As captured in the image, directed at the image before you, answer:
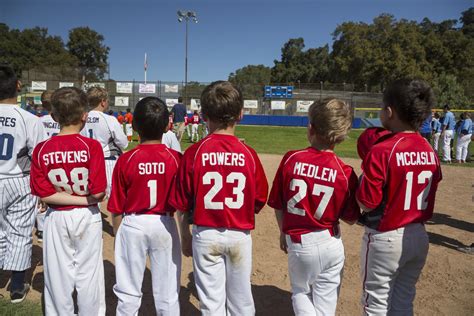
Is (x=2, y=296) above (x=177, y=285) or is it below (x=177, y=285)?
below

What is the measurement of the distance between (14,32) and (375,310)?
8924 centimetres

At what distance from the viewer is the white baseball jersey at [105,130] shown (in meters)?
4.70

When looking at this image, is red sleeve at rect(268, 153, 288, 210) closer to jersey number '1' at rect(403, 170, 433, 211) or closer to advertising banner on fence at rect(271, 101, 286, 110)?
jersey number '1' at rect(403, 170, 433, 211)

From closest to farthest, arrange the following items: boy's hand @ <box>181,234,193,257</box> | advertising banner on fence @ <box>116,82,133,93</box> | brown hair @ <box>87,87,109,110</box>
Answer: boy's hand @ <box>181,234,193,257</box>, brown hair @ <box>87,87,109,110</box>, advertising banner on fence @ <box>116,82,133,93</box>

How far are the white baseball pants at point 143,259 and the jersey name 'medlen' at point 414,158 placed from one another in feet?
5.66

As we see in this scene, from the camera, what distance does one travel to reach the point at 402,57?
47.7 m

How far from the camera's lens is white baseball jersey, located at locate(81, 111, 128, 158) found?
4.70 metres

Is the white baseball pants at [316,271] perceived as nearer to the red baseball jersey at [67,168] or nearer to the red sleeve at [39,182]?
the red baseball jersey at [67,168]

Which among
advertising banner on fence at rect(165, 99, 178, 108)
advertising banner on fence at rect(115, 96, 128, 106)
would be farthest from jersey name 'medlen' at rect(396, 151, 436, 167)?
advertising banner on fence at rect(115, 96, 128, 106)

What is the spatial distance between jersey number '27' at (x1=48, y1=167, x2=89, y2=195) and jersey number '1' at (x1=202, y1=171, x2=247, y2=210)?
1.06 metres

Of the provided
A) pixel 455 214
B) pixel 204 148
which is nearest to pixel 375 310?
pixel 204 148

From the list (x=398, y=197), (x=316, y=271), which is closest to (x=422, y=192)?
(x=398, y=197)

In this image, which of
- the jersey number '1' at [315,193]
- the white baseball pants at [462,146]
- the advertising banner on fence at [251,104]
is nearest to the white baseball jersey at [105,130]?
the jersey number '1' at [315,193]

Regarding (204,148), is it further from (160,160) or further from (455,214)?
(455,214)
